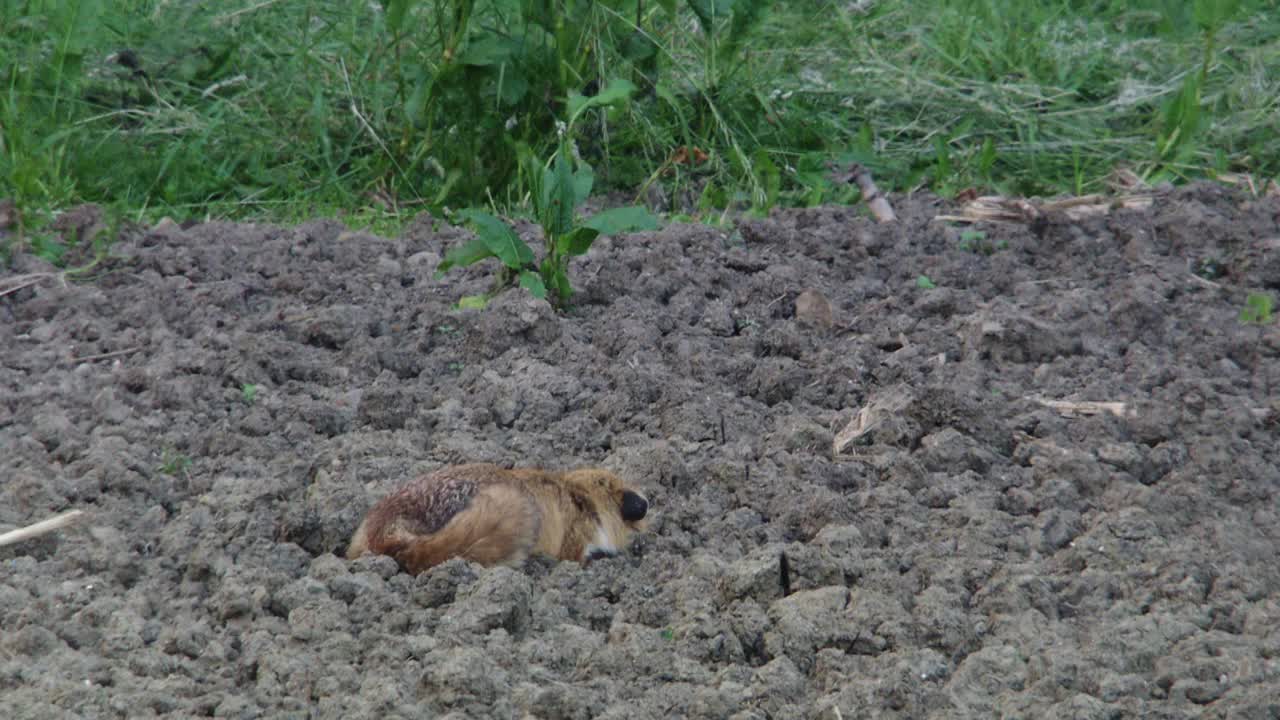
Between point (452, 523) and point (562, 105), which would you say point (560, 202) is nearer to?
point (562, 105)

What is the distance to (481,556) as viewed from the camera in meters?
3.18

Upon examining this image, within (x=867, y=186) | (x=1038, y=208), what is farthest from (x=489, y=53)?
(x=1038, y=208)

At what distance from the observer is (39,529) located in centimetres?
323

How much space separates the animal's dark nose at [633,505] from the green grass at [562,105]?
2.64m

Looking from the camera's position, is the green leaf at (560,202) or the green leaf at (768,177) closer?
the green leaf at (560,202)

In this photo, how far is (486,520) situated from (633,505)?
1.22 feet

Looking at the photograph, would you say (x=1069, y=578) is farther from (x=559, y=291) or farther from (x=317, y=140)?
(x=317, y=140)

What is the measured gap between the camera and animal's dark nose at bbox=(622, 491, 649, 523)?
3.34 meters

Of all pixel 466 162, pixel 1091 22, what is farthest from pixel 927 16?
pixel 466 162

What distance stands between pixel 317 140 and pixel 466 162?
3.69 ft

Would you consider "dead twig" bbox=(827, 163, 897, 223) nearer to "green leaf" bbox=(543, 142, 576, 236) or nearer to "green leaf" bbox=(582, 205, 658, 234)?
"green leaf" bbox=(582, 205, 658, 234)

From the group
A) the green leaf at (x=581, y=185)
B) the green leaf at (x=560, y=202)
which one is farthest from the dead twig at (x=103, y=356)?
the green leaf at (x=581, y=185)

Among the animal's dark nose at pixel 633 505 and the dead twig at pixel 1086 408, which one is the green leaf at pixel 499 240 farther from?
the dead twig at pixel 1086 408

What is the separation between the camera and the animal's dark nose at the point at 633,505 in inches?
132
